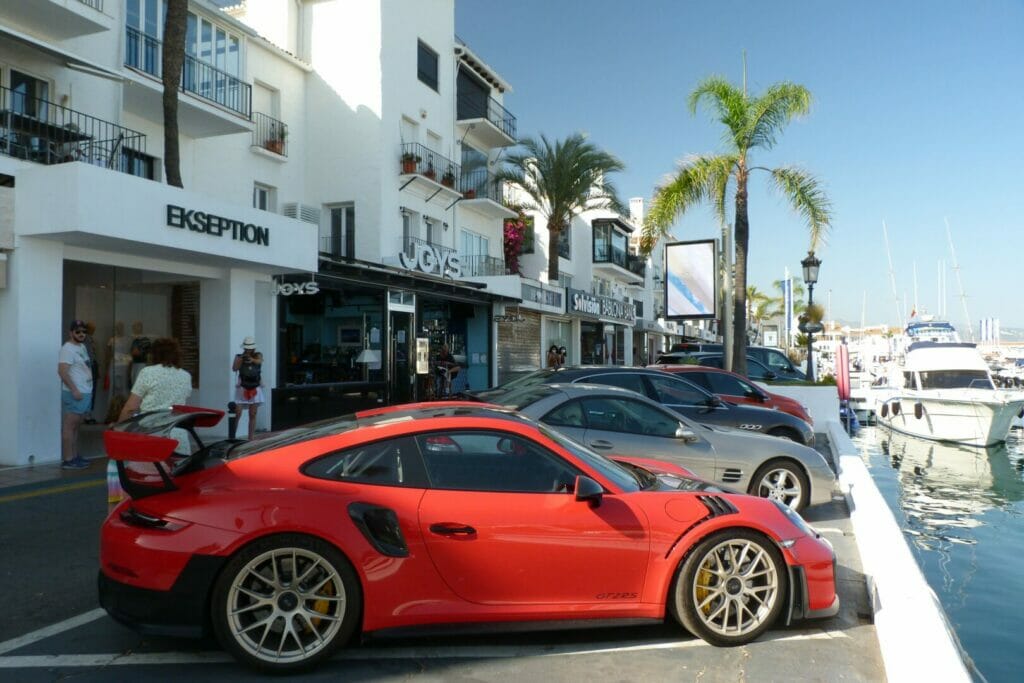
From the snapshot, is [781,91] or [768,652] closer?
[768,652]

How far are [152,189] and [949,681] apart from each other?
1169 centimetres

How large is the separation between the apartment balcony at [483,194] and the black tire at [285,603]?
23444mm

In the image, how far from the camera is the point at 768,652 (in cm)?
420

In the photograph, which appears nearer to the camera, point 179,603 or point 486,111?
point 179,603

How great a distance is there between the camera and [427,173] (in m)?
23.6

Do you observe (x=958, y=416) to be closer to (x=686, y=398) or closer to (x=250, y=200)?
(x=686, y=398)

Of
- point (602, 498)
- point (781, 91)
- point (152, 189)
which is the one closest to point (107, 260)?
point (152, 189)

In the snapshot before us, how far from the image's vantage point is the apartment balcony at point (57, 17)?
1254 centimetres

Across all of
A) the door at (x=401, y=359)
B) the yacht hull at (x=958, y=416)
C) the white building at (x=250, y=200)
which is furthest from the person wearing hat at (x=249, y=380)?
the yacht hull at (x=958, y=416)

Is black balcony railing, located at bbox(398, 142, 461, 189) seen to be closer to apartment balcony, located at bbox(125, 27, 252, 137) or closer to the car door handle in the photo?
apartment balcony, located at bbox(125, 27, 252, 137)

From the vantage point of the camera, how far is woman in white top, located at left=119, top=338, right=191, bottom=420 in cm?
680

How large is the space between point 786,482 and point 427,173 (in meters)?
18.0

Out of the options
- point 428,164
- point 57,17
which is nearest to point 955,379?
point 428,164

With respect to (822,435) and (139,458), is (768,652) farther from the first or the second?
(822,435)
